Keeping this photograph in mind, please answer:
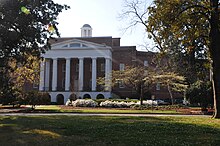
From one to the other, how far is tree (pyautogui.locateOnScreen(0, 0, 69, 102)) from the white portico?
43.2m

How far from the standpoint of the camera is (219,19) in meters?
21.2

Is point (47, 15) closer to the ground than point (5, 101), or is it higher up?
higher up

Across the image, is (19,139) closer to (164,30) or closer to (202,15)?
(164,30)

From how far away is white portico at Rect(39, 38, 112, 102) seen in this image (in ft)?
220

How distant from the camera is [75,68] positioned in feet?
235

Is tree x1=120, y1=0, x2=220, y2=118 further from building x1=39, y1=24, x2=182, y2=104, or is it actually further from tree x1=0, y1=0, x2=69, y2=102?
building x1=39, y1=24, x2=182, y2=104

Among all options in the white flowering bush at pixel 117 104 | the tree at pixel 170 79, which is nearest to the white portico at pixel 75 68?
the tree at pixel 170 79

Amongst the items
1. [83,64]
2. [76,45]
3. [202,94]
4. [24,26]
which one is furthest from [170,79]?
[24,26]

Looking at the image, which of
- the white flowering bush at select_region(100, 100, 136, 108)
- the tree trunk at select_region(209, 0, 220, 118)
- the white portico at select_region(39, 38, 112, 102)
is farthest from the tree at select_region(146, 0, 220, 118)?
the white portico at select_region(39, 38, 112, 102)

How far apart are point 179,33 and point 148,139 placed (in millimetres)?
12457

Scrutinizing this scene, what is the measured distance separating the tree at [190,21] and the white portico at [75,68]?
4383 cm

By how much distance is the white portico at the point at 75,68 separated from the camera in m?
67.0

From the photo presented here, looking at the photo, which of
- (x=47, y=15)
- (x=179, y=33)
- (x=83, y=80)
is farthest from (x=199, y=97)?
(x=83, y=80)

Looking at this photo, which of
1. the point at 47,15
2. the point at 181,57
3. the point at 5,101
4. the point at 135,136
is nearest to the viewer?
the point at 135,136
